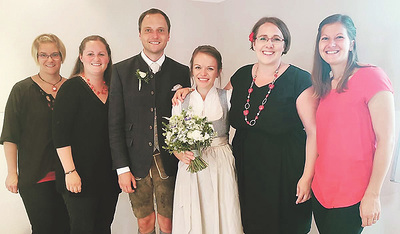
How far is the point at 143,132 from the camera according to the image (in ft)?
8.25

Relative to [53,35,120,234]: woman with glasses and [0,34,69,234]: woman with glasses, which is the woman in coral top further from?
[0,34,69,234]: woman with glasses

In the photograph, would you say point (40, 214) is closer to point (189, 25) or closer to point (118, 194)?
point (118, 194)

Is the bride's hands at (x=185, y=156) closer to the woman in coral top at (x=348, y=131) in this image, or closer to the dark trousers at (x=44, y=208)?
the woman in coral top at (x=348, y=131)

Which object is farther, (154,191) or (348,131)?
(154,191)

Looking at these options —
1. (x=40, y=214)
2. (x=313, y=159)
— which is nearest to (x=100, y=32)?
(x=40, y=214)

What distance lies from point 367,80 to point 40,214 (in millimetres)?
2622

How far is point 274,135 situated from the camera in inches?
91.4

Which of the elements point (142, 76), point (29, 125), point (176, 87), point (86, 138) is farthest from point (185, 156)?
point (29, 125)

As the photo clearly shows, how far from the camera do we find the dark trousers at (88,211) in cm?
259

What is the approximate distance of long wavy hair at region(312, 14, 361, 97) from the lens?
78.6 inches

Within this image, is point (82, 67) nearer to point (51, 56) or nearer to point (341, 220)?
point (51, 56)

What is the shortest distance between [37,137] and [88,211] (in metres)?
0.72

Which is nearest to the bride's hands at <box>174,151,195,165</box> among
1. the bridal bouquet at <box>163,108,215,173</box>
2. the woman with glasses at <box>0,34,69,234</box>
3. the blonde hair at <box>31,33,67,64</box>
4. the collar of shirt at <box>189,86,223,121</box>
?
the bridal bouquet at <box>163,108,215,173</box>

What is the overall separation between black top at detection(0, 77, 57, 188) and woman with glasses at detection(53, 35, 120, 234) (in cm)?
13
